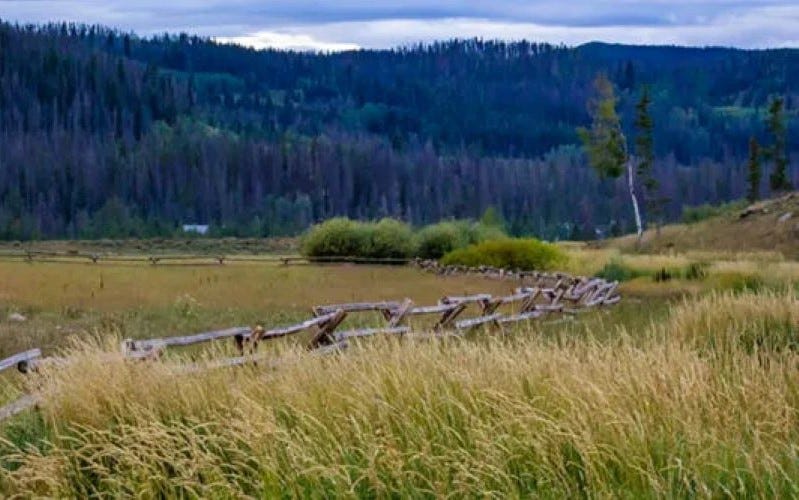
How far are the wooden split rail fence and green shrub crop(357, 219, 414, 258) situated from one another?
1661cm

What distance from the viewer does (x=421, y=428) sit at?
727cm

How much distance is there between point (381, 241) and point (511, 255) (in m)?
6.94

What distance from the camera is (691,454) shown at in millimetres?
6535

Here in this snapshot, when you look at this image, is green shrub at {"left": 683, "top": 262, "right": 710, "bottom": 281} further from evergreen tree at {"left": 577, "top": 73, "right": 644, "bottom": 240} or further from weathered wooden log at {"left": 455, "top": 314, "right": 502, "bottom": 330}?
evergreen tree at {"left": 577, "top": 73, "right": 644, "bottom": 240}

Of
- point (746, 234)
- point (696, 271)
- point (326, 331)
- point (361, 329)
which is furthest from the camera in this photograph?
point (746, 234)

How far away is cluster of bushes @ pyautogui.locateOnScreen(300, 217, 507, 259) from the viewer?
48719 mm

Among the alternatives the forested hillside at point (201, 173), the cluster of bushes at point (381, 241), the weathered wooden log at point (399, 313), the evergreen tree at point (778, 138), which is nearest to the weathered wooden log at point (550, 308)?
the weathered wooden log at point (399, 313)

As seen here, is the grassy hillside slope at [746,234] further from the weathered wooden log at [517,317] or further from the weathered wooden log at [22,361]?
the weathered wooden log at [22,361]

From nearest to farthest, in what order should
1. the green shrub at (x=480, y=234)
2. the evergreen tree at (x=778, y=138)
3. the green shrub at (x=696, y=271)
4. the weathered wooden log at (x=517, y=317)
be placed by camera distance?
the weathered wooden log at (x=517, y=317)
the green shrub at (x=696, y=271)
the green shrub at (x=480, y=234)
the evergreen tree at (x=778, y=138)

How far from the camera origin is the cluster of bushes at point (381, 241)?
48719 millimetres

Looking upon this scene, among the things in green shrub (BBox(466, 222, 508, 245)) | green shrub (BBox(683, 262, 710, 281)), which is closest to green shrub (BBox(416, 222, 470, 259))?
green shrub (BBox(466, 222, 508, 245))

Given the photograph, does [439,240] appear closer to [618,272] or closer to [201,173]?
[618,272]

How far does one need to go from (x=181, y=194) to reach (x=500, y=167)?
43.7 meters

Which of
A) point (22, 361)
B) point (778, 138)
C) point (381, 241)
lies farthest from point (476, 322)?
point (778, 138)
